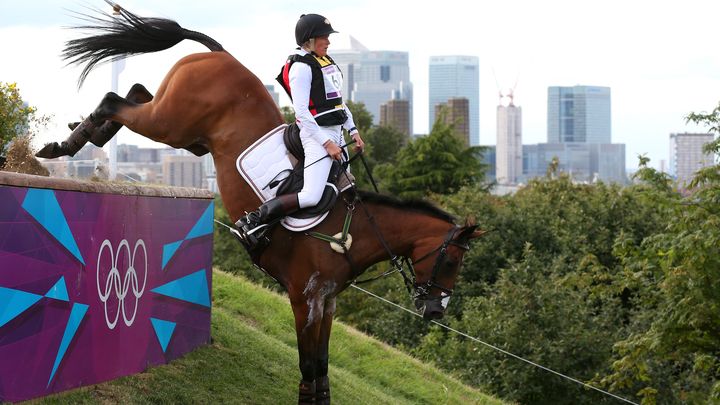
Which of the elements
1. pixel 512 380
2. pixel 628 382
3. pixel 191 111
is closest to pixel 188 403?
pixel 191 111

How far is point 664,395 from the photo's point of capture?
2189 centimetres

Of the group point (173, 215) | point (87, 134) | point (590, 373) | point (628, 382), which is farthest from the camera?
point (590, 373)

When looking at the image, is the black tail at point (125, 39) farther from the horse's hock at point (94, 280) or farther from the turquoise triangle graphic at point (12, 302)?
the turquoise triangle graphic at point (12, 302)

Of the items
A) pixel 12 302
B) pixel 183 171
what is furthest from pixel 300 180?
pixel 183 171

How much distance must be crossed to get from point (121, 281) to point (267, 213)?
124 centimetres

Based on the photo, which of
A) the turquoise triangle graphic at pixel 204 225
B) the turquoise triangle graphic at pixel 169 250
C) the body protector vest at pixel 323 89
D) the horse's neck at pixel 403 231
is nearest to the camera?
the body protector vest at pixel 323 89

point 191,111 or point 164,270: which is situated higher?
point 191,111

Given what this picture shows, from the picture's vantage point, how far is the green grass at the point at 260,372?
7250mm

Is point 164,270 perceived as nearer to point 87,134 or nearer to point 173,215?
point 173,215

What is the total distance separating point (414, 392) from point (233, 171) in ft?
19.1

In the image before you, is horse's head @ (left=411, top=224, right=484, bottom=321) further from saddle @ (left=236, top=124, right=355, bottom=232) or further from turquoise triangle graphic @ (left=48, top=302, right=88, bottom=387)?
turquoise triangle graphic @ (left=48, top=302, right=88, bottom=387)

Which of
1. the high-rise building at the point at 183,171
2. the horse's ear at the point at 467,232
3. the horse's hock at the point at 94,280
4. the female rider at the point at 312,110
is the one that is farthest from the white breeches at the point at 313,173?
the high-rise building at the point at 183,171

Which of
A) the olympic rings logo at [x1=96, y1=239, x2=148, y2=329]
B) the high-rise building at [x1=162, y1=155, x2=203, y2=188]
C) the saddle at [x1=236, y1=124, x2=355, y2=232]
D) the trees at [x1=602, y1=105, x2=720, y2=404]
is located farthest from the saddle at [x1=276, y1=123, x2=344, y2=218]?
the high-rise building at [x1=162, y1=155, x2=203, y2=188]

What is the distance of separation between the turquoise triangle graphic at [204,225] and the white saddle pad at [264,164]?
1703 millimetres
